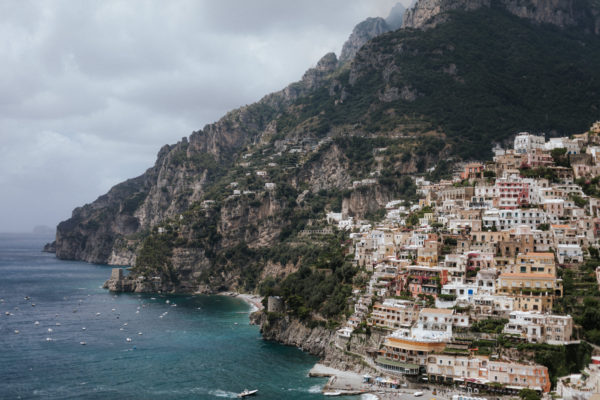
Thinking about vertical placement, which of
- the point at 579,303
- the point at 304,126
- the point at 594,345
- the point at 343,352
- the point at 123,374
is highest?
the point at 304,126

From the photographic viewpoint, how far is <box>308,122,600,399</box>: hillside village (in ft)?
189

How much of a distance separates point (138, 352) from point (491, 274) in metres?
49.3

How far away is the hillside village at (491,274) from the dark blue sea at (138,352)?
12.4 meters

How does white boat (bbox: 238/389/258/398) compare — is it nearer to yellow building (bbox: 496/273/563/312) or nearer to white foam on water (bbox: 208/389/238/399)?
white foam on water (bbox: 208/389/238/399)

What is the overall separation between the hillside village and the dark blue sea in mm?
12409

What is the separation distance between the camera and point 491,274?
67.4 metres

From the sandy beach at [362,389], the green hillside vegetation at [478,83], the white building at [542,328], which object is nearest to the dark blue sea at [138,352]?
the sandy beach at [362,389]

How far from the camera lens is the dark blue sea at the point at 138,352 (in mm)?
67188

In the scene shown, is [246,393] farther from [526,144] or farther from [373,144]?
[373,144]

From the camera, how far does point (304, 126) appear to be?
196 m

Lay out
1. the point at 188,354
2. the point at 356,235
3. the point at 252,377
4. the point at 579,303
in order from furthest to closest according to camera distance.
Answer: the point at 356,235, the point at 188,354, the point at 252,377, the point at 579,303

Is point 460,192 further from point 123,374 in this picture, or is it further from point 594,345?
point 123,374

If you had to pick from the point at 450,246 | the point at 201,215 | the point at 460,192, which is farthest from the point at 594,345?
the point at 201,215

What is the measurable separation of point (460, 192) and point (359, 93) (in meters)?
108
